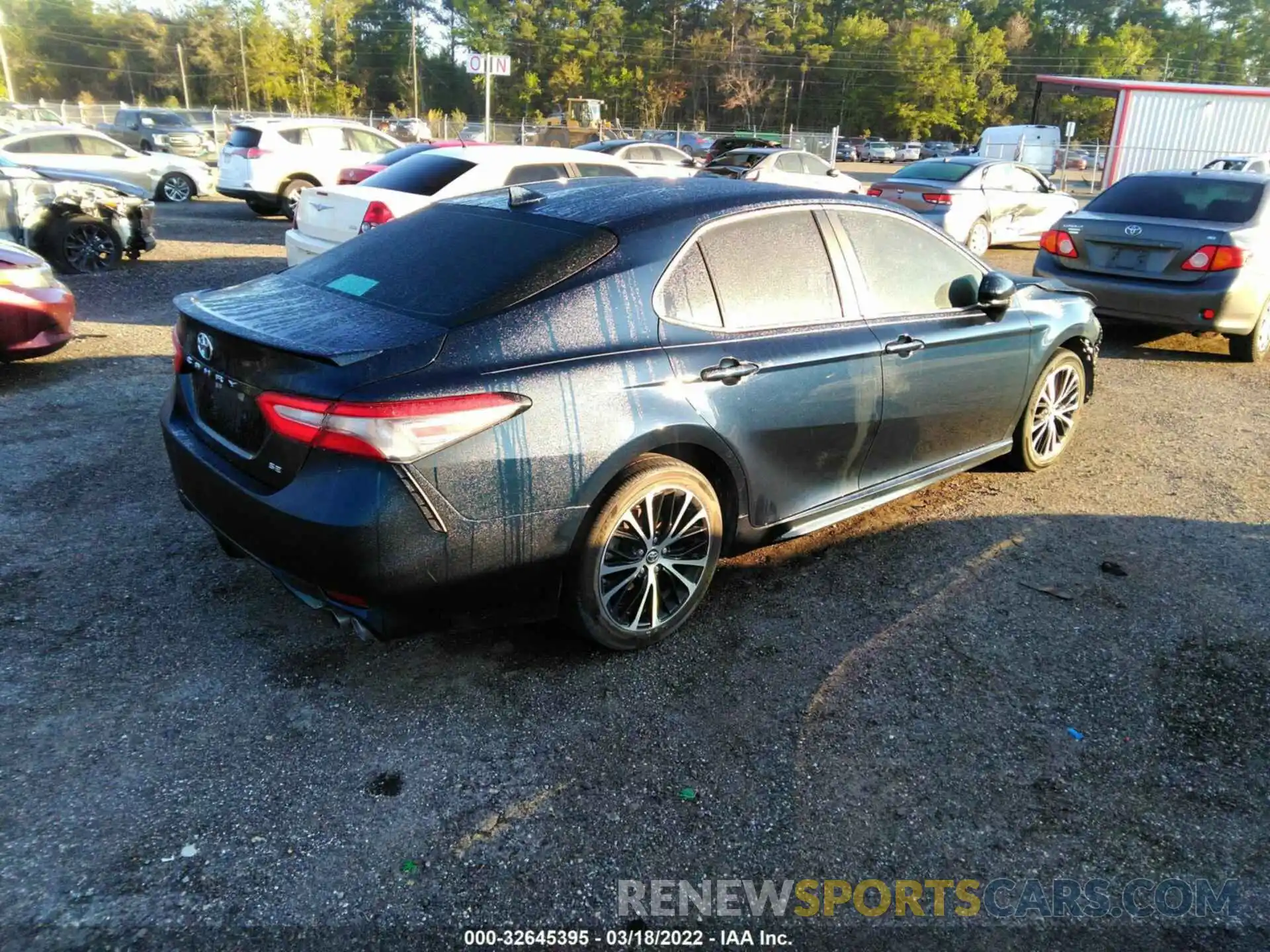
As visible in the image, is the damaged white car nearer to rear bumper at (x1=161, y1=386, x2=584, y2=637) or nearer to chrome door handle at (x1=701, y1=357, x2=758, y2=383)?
rear bumper at (x1=161, y1=386, x2=584, y2=637)

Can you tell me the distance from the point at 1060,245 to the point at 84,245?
10.4 metres

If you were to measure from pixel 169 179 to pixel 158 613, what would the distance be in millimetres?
17667

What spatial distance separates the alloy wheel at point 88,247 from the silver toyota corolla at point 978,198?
1024 cm

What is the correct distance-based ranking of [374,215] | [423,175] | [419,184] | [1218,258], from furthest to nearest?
1. [423,175]
2. [419,184]
3. [374,215]
4. [1218,258]

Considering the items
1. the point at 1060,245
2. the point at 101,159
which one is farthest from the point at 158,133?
the point at 1060,245

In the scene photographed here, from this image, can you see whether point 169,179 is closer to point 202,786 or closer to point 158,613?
point 158,613

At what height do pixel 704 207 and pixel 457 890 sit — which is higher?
pixel 704 207

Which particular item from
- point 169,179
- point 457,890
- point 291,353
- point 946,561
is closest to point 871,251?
point 946,561

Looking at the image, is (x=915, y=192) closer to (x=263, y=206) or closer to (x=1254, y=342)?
(x=1254, y=342)

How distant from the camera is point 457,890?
7.78 feet

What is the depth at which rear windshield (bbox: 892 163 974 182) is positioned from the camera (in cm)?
1352

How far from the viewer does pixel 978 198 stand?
1351cm

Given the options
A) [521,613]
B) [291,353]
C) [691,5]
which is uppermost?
[691,5]

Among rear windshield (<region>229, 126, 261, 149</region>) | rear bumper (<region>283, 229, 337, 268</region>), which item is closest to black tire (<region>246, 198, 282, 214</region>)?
rear windshield (<region>229, 126, 261, 149</region>)
